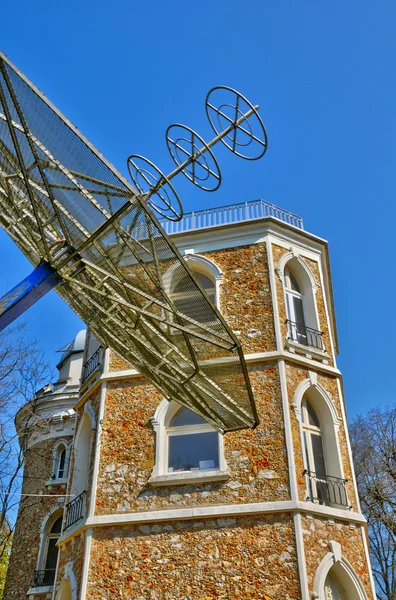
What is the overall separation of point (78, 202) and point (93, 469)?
24.7ft

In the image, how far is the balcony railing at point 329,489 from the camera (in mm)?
13234

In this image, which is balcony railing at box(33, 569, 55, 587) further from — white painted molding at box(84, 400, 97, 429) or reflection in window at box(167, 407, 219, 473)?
reflection in window at box(167, 407, 219, 473)

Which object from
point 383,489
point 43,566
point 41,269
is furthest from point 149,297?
point 383,489

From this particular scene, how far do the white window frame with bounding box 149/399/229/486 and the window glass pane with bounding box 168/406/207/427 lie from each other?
96 millimetres

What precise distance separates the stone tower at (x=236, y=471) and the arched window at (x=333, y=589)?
0.03 metres

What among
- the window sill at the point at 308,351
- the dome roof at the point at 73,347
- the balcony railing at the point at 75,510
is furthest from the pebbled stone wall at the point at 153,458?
the dome roof at the point at 73,347

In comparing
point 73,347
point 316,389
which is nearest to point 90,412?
point 316,389

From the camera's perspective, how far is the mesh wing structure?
832cm

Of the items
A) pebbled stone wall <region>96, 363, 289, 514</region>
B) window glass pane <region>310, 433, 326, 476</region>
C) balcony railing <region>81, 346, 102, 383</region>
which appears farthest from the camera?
balcony railing <region>81, 346, 102, 383</region>

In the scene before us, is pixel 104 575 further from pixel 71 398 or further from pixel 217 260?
pixel 71 398

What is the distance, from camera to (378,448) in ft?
102

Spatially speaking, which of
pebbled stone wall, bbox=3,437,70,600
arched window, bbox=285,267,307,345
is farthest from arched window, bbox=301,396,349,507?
pebbled stone wall, bbox=3,437,70,600

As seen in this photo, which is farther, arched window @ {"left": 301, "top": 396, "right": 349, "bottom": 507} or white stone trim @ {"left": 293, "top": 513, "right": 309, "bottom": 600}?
arched window @ {"left": 301, "top": 396, "right": 349, "bottom": 507}

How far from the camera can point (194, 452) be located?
45.7 ft
